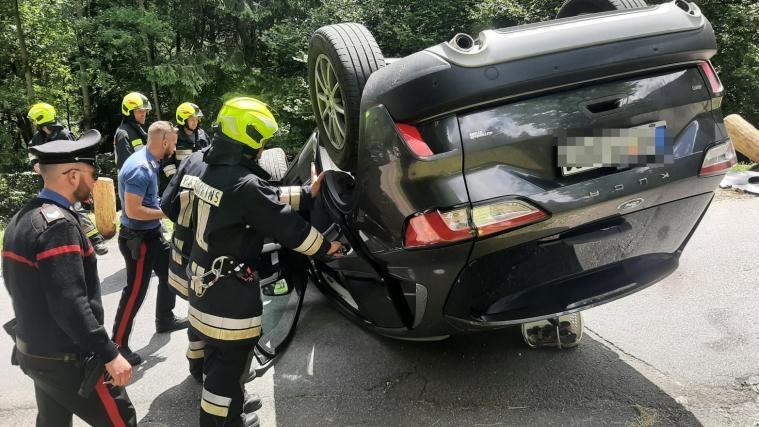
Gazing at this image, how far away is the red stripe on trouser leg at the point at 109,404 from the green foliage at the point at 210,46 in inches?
465

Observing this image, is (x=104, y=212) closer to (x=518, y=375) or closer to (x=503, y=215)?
(x=518, y=375)

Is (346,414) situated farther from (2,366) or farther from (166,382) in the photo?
(2,366)

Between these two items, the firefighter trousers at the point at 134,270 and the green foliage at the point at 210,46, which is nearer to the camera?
the firefighter trousers at the point at 134,270

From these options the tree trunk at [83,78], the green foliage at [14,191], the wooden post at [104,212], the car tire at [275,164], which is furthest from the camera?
the tree trunk at [83,78]

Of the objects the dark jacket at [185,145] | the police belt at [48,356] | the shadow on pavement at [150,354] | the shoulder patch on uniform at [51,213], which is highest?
the shoulder patch on uniform at [51,213]

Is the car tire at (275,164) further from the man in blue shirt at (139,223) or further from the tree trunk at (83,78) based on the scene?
the tree trunk at (83,78)

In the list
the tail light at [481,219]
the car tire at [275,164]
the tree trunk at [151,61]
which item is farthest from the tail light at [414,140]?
the tree trunk at [151,61]

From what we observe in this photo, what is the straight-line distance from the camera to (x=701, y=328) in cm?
325

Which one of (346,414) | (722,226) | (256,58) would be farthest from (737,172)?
(256,58)

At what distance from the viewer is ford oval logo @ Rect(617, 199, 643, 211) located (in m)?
2.24

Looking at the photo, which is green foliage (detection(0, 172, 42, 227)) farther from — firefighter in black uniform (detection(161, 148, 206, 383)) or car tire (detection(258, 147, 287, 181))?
firefighter in black uniform (detection(161, 148, 206, 383))

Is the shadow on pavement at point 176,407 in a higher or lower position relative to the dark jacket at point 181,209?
lower

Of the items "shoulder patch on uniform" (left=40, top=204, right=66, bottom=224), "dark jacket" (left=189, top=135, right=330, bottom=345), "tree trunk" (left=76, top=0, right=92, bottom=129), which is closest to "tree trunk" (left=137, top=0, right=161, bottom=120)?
"tree trunk" (left=76, top=0, right=92, bottom=129)

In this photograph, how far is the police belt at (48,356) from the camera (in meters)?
2.19
